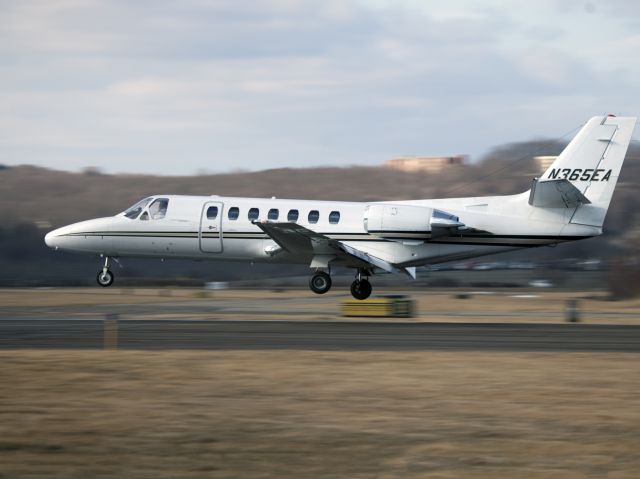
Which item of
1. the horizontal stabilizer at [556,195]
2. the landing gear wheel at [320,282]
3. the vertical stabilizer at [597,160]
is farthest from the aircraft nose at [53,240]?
the vertical stabilizer at [597,160]

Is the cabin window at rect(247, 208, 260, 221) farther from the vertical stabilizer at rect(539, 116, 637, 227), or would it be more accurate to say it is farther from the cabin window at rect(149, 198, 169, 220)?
the vertical stabilizer at rect(539, 116, 637, 227)

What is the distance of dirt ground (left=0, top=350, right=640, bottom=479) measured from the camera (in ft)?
32.7

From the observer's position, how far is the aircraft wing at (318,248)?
30.4 m

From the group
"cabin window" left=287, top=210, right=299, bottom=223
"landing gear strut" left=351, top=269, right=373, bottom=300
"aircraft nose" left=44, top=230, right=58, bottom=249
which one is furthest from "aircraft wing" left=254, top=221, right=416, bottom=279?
"aircraft nose" left=44, top=230, right=58, bottom=249

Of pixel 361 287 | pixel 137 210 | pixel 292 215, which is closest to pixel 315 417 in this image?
pixel 292 215

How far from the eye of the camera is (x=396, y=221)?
3180cm

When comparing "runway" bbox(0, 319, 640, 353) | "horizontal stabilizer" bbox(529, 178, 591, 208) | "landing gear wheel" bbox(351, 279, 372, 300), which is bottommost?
"runway" bbox(0, 319, 640, 353)

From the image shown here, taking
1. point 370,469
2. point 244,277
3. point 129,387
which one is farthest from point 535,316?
point 244,277

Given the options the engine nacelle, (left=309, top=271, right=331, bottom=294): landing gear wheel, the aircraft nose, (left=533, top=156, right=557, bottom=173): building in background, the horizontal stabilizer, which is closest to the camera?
the horizontal stabilizer

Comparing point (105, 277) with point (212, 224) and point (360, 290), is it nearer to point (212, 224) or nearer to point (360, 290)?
point (212, 224)

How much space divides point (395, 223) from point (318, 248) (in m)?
2.77

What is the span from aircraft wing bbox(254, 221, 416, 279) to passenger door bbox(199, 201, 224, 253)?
6.46 feet

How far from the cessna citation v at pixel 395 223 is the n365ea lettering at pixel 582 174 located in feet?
0.11

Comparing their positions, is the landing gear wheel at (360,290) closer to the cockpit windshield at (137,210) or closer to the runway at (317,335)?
the runway at (317,335)
